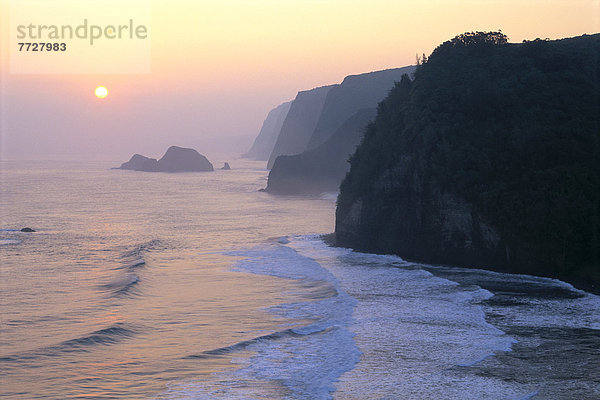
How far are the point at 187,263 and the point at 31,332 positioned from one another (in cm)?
1582

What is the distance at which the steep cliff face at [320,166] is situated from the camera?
110250 millimetres

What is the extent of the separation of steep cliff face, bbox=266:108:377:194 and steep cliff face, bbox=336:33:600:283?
6011 centimetres

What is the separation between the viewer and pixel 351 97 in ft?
515

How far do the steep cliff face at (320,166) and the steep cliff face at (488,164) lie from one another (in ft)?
197

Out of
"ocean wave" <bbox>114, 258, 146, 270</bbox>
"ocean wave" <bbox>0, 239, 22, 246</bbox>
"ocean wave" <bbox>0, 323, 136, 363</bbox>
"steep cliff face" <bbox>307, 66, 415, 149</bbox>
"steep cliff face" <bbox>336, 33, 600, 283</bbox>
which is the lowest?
"ocean wave" <bbox>0, 323, 136, 363</bbox>

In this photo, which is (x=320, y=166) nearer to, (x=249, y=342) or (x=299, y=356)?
(x=249, y=342)

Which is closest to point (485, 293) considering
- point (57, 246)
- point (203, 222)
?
point (57, 246)

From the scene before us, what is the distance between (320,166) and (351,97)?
4849cm

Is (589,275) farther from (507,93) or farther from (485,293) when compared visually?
(507,93)

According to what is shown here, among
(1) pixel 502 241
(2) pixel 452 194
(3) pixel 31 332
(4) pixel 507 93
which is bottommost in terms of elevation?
(3) pixel 31 332

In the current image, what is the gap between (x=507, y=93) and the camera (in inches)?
1672

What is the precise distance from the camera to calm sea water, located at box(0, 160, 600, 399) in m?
16.7

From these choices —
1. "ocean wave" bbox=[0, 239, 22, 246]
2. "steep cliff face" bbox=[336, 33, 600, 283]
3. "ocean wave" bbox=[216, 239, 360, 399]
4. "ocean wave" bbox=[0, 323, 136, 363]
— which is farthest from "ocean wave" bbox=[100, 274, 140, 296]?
"ocean wave" bbox=[0, 239, 22, 246]

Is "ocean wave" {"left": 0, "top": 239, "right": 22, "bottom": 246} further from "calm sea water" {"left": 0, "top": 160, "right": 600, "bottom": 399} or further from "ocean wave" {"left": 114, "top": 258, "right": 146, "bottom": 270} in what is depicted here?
"ocean wave" {"left": 114, "top": 258, "right": 146, "bottom": 270}
